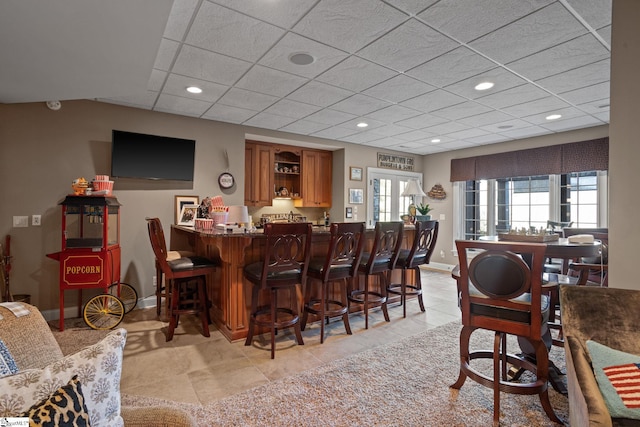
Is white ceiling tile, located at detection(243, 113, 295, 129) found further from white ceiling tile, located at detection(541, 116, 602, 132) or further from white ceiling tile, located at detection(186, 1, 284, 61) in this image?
white ceiling tile, located at detection(541, 116, 602, 132)

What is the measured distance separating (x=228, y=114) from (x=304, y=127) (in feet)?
4.04

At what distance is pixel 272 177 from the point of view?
569 cm

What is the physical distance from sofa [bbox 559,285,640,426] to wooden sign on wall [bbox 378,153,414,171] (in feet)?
17.8

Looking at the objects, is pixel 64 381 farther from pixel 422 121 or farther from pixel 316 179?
pixel 316 179

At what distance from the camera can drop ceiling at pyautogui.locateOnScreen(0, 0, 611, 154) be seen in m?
2.12

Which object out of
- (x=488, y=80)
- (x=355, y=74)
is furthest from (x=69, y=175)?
(x=488, y=80)

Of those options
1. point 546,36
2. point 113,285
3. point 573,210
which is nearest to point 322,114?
point 546,36

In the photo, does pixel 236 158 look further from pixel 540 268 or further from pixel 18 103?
pixel 540 268

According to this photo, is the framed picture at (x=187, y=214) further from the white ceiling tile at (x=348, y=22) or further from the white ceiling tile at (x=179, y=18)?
the white ceiling tile at (x=348, y=22)

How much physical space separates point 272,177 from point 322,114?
172 cm

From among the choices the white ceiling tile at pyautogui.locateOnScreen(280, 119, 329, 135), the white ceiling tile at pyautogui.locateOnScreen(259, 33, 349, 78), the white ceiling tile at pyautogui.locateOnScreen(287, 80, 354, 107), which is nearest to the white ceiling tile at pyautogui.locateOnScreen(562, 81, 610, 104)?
the white ceiling tile at pyautogui.locateOnScreen(287, 80, 354, 107)

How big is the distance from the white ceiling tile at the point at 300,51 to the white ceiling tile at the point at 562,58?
163cm

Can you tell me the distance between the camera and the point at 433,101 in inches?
151

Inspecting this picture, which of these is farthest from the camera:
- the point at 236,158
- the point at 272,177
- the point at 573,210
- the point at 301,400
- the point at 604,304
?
the point at 272,177
